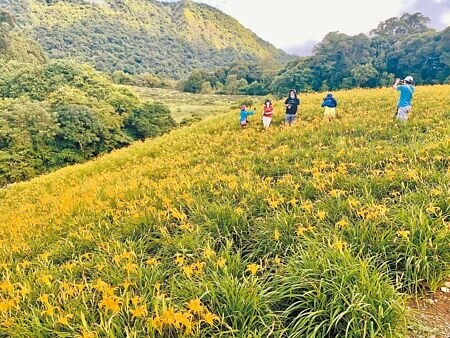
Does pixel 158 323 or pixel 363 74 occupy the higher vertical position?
pixel 363 74

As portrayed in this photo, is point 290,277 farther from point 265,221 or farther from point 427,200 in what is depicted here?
point 427,200

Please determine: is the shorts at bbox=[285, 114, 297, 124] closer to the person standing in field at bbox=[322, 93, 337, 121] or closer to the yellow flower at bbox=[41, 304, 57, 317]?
the person standing in field at bbox=[322, 93, 337, 121]

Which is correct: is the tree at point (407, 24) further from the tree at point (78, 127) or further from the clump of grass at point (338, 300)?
the clump of grass at point (338, 300)

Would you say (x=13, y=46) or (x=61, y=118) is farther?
(x=13, y=46)

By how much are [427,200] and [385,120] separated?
250 inches

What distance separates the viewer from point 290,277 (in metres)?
3.48

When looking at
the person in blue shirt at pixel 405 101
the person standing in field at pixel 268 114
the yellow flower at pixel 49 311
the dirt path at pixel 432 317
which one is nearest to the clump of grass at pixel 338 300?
the dirt path at pixel 432 317

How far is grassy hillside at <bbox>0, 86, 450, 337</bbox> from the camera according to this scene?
3111 mm

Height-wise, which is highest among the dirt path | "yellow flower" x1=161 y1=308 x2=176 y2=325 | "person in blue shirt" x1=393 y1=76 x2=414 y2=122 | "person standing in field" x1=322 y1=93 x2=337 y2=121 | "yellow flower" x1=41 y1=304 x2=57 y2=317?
"person in blue shirt" x1=393 y1=76 x2=414 y2=122

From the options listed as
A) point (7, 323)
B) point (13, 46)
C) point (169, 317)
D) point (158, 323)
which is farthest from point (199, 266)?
point (13, 46)

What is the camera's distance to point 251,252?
4.64 m

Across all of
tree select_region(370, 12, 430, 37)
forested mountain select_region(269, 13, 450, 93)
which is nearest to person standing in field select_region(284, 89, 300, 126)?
forested mountain select_region(269, 13, 450, 93)

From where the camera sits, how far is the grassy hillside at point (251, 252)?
122 inches

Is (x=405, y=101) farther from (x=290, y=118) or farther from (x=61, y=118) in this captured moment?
(x=61, y=118)
